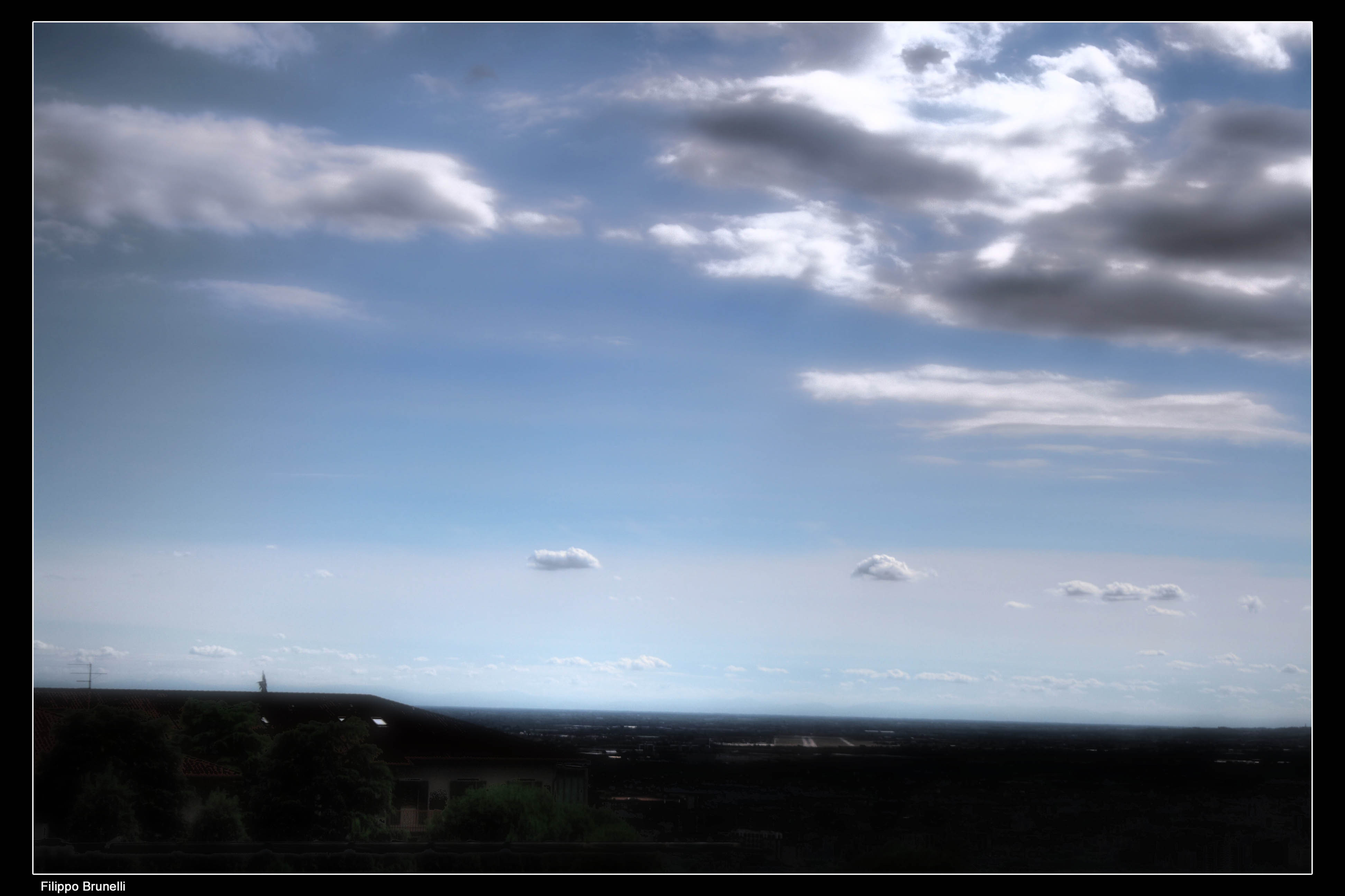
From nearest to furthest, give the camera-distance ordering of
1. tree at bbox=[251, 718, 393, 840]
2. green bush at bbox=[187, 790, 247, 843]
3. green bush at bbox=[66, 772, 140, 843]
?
green bush at bbox=[66, 772, 140, 843]
green bush at bbox=[187, 790, 247, 843]
tree at bbox=[251, 718, 393, 840]

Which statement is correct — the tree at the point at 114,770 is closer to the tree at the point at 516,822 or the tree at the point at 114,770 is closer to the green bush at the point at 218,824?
the green bush at the point at 218,824

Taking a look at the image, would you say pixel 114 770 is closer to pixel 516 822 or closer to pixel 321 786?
pixel 321 786

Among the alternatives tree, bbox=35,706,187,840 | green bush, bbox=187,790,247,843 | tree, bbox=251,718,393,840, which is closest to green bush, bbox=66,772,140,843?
tree, bbox=35,706,187,840

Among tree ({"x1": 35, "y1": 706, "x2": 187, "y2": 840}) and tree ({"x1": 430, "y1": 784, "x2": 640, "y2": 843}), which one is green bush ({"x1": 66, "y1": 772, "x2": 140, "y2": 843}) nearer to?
tree ({"x1": 35, "y1": 706, "x2": 187, "y2": 840})

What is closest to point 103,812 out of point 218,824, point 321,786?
point 218,824
